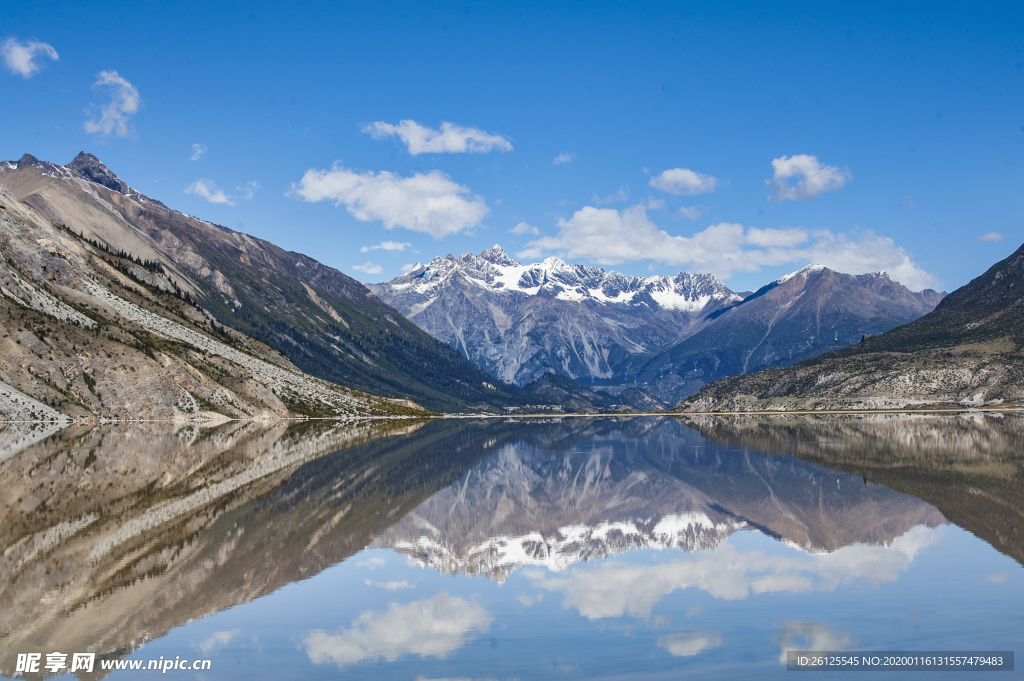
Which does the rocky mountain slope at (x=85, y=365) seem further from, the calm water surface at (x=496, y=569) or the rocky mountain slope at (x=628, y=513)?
the rocky mountain slope at (x=628, y=513)

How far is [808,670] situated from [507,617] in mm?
10209

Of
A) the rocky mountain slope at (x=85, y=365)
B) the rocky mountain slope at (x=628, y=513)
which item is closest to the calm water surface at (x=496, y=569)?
the rocky mountain slope at (x=628, y=513)

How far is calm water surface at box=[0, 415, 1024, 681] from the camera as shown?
22.1 m

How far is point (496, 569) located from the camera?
1357 inches

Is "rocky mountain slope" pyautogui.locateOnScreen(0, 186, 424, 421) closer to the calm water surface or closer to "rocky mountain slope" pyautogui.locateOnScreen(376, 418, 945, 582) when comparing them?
the calm water surface

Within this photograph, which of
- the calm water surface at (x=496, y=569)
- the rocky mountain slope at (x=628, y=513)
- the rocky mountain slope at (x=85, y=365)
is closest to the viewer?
the calm water surface at (x=496, y=569)

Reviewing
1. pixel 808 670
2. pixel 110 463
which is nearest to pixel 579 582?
pixel 808 670

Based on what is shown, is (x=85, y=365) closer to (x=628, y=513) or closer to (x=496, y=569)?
(x=628, y=513)

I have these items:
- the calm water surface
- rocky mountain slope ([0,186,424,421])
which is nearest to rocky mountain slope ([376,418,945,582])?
the calm water surface

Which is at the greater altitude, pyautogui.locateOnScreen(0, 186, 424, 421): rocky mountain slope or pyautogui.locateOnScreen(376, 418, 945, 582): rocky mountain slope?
pyautogui.locateOnScreen(0, 186, 424, 421): rocky mountain slope

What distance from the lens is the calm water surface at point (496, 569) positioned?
22.1m

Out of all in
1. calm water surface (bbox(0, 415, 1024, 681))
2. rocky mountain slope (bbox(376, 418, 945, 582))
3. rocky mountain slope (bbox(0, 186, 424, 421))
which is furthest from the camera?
rocky mountain slope (bbox(0, 186, 424, 421))

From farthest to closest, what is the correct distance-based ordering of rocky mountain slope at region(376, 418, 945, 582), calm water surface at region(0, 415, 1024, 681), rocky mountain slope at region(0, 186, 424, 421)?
1. rocky mountain slope at region(0, 186, 424, 421)
2. rocky mountain slope at region(376, 418, 945, 582)
3. calm water surface at region(0, 415, 1024, 681)

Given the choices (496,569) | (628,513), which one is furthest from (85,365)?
(496,569)
